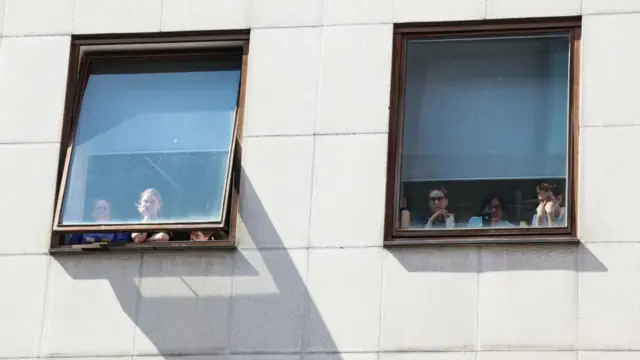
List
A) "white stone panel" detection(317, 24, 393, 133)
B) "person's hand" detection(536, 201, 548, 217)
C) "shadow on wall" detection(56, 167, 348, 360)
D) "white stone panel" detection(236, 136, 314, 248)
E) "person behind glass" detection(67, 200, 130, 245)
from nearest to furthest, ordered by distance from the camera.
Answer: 1. "shadow on wall" detection(56, 167, 348, 360)
2. "person's hand" detection(536, 201, 548, 217)
3. "white stone panel" detection(236, 136, 314, 248)
4. "white stone panel" detection(317, 24, 393, 133)
5. "person behind glass" detection(67, 200, 130, 245)

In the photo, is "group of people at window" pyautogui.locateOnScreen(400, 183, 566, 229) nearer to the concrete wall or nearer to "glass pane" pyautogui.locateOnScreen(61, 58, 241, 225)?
the concrete wall

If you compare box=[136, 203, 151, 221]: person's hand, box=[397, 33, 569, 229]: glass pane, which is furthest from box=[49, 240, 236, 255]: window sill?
box=[397, 33, 569, 229]: glass pane

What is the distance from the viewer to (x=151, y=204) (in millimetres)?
17438

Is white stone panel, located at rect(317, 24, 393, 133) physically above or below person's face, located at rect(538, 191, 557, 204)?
above

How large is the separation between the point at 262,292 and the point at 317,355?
0.85m

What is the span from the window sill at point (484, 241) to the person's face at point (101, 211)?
2.90 m

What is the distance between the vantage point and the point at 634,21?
16859 millimetres

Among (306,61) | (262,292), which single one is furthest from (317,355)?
(306,61)

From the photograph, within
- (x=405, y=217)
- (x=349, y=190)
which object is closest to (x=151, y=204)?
(x=349, y=190)

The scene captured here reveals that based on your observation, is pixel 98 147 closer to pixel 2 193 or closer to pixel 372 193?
pixel 2 193

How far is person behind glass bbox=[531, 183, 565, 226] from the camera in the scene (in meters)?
16.5

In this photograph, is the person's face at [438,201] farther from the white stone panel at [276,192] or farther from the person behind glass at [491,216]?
the white stone panel at [276,192]

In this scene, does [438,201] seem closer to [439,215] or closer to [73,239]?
[439,215]

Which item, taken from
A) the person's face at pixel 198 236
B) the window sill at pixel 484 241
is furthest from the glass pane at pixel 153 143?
the window sill at pixel 484 241
